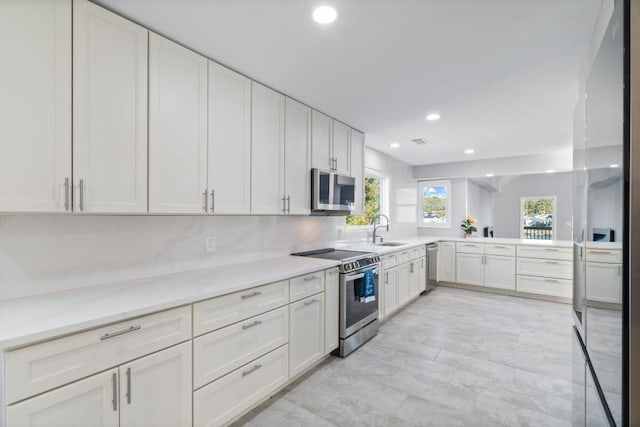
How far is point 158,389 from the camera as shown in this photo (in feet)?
5.02

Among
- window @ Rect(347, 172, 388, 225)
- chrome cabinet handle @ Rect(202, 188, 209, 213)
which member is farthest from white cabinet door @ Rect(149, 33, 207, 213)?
window @ Rect(347, 172, 388, 225)

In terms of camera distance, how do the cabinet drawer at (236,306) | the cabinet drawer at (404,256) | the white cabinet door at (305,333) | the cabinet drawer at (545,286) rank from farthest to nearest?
1. the cabinet drawer at (545,286)
2. the cabinet drawer at (404,256)
3. the white cabinet door at (305,333)
4. the cabinet drawer at (236,306)

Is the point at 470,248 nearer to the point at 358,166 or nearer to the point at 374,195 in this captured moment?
the point at 374,195

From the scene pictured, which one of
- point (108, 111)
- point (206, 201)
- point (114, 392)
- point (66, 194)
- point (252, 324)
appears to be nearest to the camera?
point (114, 392)

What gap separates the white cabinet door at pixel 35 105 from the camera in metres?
1.33

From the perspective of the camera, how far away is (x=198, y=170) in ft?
6.85

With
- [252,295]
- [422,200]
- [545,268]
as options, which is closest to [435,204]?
[422,200]

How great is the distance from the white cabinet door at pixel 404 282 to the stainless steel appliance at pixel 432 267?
842mm

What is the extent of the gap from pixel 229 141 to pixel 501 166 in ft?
16.8

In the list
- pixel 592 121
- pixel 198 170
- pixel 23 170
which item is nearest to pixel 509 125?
pixel 592 121

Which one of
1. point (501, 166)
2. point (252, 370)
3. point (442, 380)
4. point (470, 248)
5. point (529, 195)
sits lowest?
point (442, 380)

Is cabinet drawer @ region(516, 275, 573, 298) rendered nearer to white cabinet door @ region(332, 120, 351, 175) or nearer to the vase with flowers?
the vase with flowers

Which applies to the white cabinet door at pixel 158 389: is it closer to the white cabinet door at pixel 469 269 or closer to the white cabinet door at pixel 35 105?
the white cabinet door at pixel 35 105

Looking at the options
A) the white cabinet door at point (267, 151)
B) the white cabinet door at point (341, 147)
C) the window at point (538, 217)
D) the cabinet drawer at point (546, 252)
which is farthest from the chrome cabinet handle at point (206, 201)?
the window at point (538, 217)
